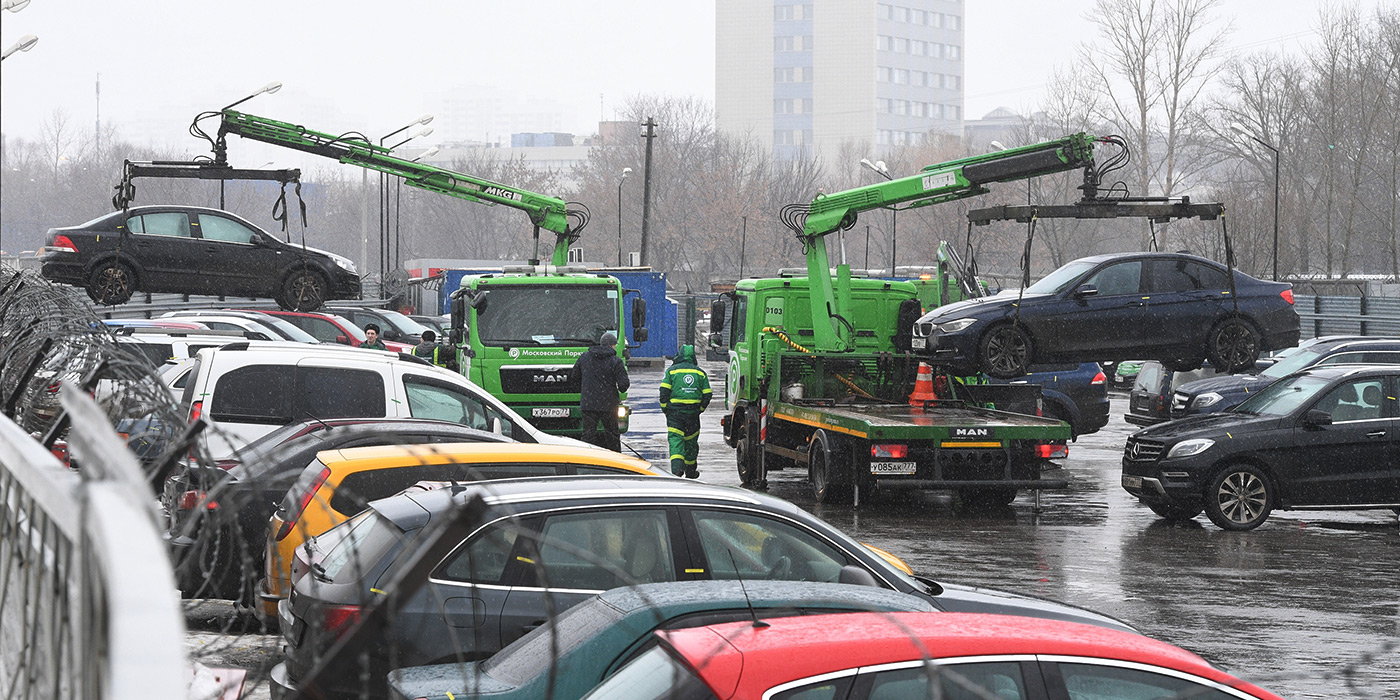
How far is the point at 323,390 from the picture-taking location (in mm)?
11945

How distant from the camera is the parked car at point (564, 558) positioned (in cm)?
581

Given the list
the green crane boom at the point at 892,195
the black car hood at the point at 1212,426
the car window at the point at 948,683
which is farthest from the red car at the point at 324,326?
the car window at the point at 948,683

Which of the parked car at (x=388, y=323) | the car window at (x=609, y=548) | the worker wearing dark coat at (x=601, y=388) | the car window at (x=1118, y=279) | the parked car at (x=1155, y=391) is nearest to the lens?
the car window at (x=609, y=548)

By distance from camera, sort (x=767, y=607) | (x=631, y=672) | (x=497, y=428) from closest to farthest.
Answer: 1. (x=631, y=672)
2. (x=767, y=607)
3. (x=497, y=428)

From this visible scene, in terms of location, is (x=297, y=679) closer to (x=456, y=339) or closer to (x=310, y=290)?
(x=456, y=339)

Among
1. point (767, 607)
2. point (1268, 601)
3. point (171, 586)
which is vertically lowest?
point (1268, 601)

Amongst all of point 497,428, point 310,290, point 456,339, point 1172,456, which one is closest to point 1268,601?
point 1172,456

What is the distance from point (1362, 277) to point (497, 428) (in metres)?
52.3

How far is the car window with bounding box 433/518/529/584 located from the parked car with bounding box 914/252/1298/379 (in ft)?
32.2

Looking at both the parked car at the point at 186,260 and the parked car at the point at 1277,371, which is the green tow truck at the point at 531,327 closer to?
the parked car at the point at 186,260

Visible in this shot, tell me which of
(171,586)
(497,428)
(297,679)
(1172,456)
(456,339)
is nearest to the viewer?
(171,586)

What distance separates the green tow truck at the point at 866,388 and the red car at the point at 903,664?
10.2 m

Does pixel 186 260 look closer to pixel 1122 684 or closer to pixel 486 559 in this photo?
pixel 486 559

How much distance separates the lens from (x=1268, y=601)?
10641 millimetres
